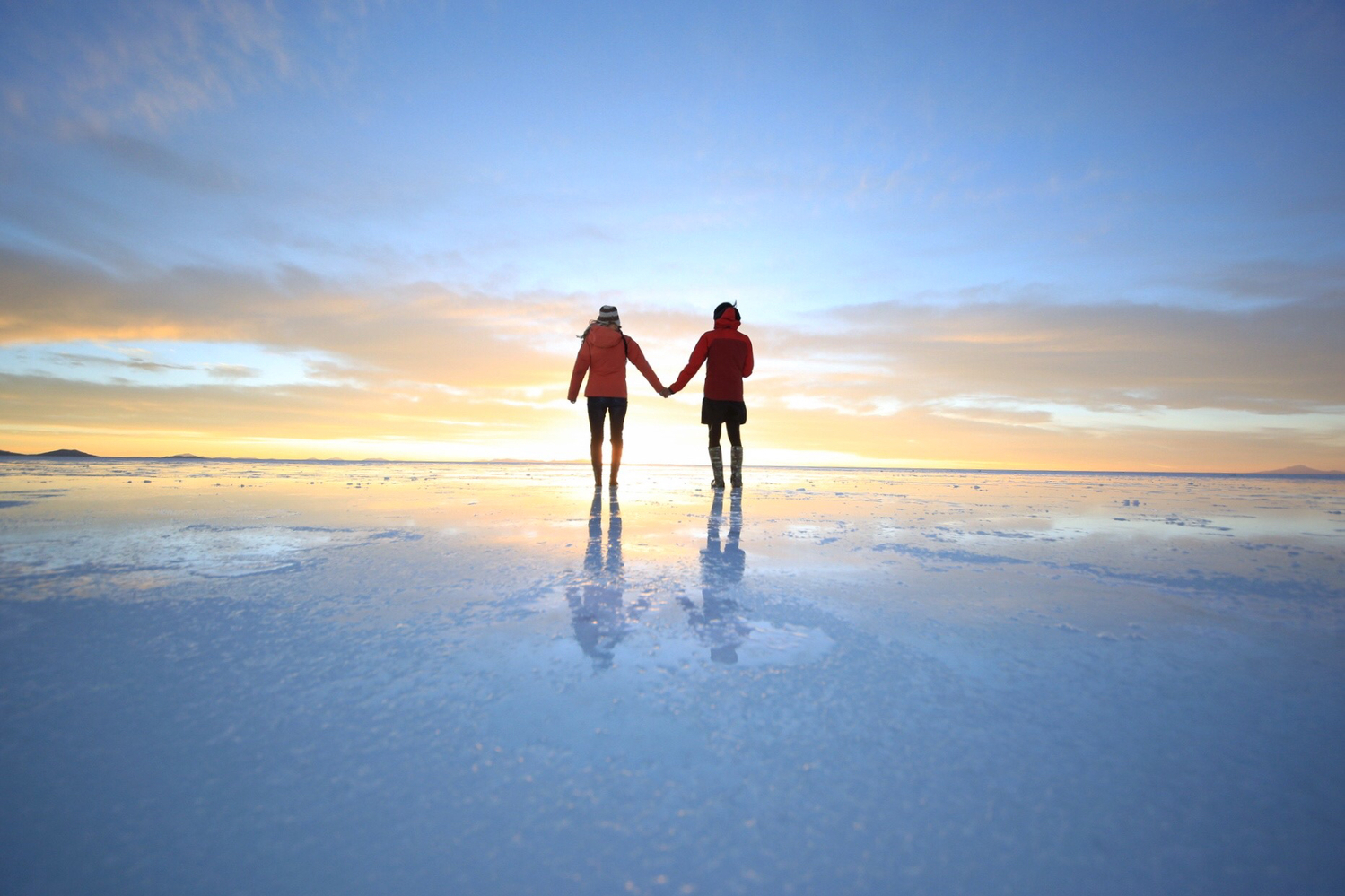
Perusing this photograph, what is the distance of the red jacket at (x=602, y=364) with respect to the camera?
23.1ft

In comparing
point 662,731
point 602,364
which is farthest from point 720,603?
point 602,364

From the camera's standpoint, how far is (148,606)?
1929mm

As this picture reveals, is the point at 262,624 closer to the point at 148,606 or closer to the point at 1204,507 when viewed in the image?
the point at 148,606

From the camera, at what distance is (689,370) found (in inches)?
286

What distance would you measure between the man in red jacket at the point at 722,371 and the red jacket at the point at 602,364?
74 cm

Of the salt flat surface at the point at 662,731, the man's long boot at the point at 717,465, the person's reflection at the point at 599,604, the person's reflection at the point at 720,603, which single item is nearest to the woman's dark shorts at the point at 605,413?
the man's long boot at the point at 717,465

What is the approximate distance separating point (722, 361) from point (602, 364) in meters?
1.48

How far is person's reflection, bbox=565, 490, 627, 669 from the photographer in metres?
1.57

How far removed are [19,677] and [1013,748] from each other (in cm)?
217

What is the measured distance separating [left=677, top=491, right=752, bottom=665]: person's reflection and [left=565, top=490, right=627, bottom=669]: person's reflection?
0.24m

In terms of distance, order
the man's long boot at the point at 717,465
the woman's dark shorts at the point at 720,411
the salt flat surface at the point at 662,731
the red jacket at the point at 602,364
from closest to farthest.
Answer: the salt flat surface at the point at 662,731 → the red jacket at the point at 602,364 → the woman's dark shorts at the point at 720,411 → the man's long boot at the point at 717,465

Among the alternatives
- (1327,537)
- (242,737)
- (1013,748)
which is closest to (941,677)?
(1013,748)

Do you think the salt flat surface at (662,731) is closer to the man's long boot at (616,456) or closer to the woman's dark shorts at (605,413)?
the woman's dark shorts at (605,413)

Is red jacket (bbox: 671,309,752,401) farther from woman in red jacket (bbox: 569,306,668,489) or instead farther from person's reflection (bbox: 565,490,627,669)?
person's reflection (bbox: 565,490,627,669)
